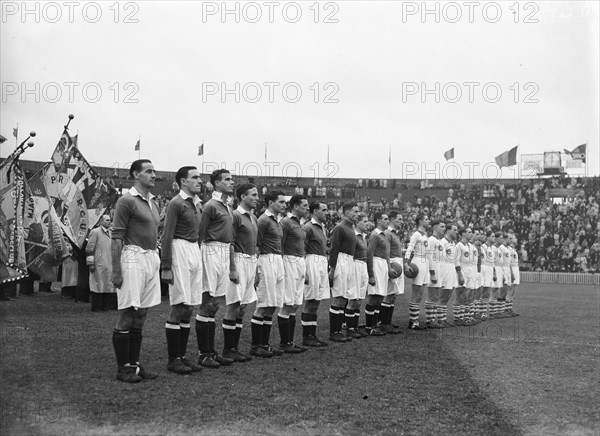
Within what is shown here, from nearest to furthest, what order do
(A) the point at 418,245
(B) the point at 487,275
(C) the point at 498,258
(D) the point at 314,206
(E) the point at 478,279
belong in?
(D) the point at 314,206, (A) the point at 418,245, (E) the point at 478,279, (B) the point at 487,275, (C) the point at 498,258

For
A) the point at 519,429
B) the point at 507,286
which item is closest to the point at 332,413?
the point at 519,429

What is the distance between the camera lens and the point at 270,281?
974 cm

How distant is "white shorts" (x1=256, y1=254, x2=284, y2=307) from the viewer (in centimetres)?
970

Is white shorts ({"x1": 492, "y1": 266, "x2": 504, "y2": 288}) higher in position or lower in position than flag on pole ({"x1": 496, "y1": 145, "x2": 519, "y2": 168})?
lower

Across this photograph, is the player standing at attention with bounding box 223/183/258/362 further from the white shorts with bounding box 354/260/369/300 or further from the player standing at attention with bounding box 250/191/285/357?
the white shorts with bounding box 354/260/369/300

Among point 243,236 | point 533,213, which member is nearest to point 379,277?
point 243,236

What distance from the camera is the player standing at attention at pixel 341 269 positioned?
Answer: 11.8m

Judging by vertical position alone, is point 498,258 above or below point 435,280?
above

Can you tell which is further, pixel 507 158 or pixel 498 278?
pixel 507 158

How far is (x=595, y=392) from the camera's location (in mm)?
7961

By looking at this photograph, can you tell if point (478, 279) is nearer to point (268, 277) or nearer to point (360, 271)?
point (360, 271)

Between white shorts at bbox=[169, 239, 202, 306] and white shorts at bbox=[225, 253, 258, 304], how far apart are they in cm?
88

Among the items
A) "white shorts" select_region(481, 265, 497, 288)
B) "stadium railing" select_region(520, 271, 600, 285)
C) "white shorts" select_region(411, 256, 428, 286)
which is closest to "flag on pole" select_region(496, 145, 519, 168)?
"stadium railing" select_region(520, 271, 600, 285)

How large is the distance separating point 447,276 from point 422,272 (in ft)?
3.30
